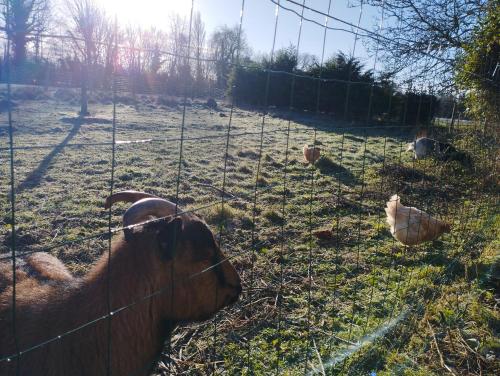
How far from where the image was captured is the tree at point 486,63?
9344 millimetres

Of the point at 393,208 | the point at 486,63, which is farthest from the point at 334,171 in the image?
the point at 393,208

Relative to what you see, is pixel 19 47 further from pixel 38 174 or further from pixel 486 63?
pixel 486 63

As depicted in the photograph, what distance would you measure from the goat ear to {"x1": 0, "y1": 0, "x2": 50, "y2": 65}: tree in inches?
43.9

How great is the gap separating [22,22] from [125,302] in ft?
→ 5.11

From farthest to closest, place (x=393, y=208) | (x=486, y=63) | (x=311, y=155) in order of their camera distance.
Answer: (x=311, y=155)
(x=486, y=63)
(x=393, y=208)

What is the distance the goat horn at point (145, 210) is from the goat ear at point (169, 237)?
174 millimetres

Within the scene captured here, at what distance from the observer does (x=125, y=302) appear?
8.17 ft

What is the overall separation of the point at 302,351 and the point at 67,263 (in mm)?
2963

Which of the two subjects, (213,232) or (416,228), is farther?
(213,232)

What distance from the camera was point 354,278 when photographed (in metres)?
5.23

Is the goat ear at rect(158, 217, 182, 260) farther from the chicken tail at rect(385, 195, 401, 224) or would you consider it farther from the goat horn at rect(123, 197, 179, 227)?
the chicken tail at rect(385, 195, 401, 224)

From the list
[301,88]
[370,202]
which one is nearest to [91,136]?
[301,88]

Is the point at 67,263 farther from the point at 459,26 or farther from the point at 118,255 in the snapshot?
the point at 459,26

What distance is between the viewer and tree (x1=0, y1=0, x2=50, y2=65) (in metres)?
1.62
